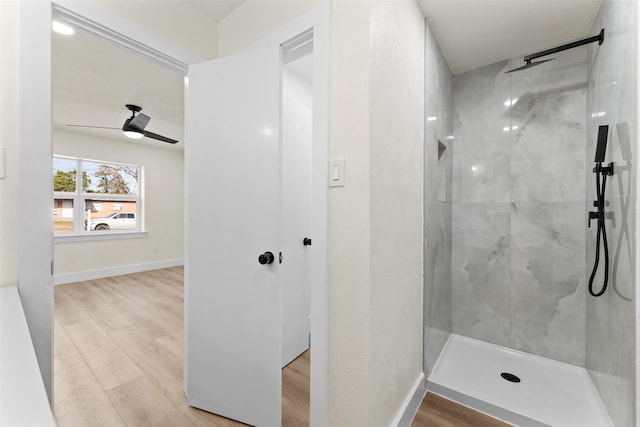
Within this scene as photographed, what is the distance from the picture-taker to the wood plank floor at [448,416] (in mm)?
1580

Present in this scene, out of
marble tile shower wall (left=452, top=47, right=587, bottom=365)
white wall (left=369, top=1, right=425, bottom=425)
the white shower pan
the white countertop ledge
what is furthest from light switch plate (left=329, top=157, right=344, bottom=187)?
marble tile shower wall (left=452, top=47, right=587, bottom=365)

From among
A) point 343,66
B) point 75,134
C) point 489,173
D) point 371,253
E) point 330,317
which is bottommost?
point 330,317

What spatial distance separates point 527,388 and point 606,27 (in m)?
2.21

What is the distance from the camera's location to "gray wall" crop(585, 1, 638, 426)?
48.4 inches

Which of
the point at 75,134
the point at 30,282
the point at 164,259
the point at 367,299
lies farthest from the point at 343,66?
the point at 164,259

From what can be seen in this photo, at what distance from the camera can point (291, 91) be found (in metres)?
2.29

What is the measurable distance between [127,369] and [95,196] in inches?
162

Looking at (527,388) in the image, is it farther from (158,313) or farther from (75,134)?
(75,134)

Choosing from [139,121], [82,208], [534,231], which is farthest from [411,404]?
[82,208]

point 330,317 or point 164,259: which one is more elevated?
point 330,317

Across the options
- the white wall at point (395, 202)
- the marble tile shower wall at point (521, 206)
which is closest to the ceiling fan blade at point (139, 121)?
the white wall at point (395, 202)

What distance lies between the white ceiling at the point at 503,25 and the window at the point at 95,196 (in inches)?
217

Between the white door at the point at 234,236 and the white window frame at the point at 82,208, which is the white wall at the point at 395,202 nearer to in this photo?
the white door at the point at 234,236

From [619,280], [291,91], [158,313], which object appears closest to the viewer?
[619,280]
